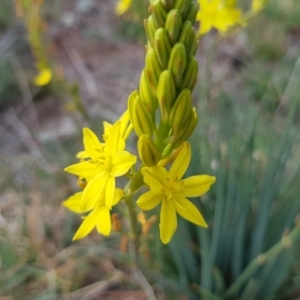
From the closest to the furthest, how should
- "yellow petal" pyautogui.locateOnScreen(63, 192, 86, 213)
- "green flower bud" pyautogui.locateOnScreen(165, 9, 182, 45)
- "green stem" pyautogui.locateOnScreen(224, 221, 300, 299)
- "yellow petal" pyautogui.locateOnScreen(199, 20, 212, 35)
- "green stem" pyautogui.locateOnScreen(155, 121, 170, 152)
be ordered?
"green flower bud" pyautogui.locateOnScreen(165, 9, 182, 45) → "green stem" pyautogui.locateOnScreen(155, 121, 170, 152) → "yellow petal" pyautogui.locateOnScreen(63, 192, 86, 213) → "green stem" pyautogui.locateOnScreen(224, 221, 300, 299) → "yellow petal" pyautogui.locateOnScreen(199, 20, 212, 35)

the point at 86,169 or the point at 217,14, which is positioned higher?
the point at 217,14

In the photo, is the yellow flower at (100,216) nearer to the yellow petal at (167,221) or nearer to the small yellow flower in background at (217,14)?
the yellow petal at (167,221)

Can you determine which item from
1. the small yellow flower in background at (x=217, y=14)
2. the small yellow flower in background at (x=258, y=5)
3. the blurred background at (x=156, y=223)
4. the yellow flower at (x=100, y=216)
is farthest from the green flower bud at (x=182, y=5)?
the small yellow flower in background at (x=258, y=5)

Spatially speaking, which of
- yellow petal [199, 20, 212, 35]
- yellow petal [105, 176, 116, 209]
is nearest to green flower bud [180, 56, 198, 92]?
yellow petal [105, 176, 116, 209]

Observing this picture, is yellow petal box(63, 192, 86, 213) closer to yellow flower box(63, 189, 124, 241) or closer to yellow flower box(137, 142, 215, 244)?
yellow flower box(63, 189, 124, 241)

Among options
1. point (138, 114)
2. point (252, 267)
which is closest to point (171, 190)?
point (138, 114)

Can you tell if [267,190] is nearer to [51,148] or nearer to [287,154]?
[287,154]

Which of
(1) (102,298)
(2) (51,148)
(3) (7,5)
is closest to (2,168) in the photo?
(2) (51,148)

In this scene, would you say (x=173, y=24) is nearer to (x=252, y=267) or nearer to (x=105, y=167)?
(x=105, y=167)
